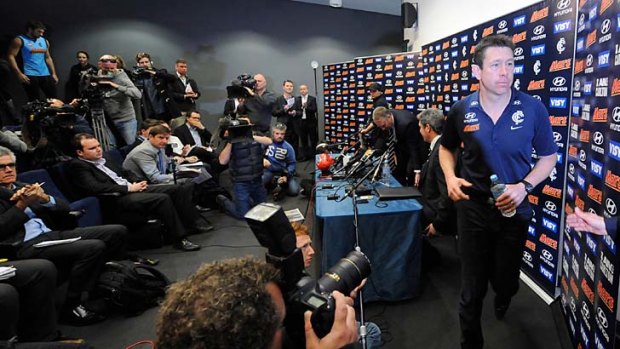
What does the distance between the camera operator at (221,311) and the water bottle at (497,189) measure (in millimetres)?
1272

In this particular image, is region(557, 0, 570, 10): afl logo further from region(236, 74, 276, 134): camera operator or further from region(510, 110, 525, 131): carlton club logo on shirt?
region(236, 74, 276, 134): camera operator

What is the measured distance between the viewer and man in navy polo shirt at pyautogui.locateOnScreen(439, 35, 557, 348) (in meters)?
1.61

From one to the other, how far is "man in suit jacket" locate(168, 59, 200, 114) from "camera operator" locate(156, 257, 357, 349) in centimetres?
590

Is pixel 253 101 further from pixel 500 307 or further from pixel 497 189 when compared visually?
pixel 497 189

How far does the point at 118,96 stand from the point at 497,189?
4.72 m

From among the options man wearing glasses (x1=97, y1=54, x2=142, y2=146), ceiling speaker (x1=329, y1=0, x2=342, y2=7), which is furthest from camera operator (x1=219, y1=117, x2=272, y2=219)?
ceiling speaker (x1=329, y1=0, x2=342, y2=7)

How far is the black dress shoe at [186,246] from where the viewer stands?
3.55 m

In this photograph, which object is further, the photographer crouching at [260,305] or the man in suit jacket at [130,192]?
the man in suit jacket at [130,192]

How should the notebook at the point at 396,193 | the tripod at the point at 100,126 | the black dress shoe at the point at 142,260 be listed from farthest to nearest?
1. the tripod at the point at 100,126
2. the black dress shoe at the point at 142,260
3. the notebook at the point at 396,193

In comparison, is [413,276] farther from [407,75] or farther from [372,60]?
[372,60]

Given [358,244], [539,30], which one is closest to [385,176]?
[358,244]

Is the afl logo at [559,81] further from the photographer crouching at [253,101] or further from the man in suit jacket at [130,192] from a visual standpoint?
the photographer crouching at [253,101]

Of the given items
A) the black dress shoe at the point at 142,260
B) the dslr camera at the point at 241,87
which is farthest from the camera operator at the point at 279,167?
the black dress shoe at the point at 142,260

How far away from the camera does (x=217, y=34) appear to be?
7.77 m
